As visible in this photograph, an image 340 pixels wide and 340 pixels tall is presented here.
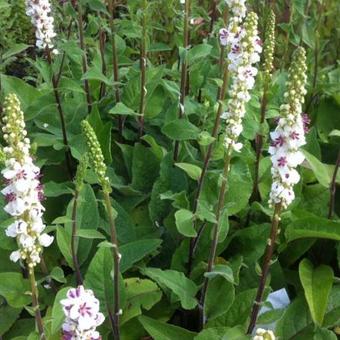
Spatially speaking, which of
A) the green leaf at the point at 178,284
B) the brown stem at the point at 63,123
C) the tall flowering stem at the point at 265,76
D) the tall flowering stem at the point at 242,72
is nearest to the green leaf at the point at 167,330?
the green leaf at the point at 178,284

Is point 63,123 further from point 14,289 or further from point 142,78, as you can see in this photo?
point 14,289

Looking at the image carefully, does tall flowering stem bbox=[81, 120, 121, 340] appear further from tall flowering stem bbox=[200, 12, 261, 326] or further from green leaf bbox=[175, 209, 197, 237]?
tall flowering stem bbox=[200, 12, 261, 326]

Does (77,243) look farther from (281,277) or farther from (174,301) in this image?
(281,277)

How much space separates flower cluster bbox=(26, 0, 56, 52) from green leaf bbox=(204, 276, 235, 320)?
1650 millimetres

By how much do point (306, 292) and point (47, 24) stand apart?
6.69 ft

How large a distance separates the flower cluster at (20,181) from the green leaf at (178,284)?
961 mm

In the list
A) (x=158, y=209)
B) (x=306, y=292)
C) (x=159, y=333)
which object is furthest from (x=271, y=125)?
(x=159, y=333)

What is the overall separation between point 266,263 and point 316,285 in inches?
30.9

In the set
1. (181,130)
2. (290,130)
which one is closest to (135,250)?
(181,130)

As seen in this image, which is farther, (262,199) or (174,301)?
(262,199)

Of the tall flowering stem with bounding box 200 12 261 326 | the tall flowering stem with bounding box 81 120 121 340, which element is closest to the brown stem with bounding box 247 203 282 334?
the tall flowering stem with bounding box 200 12 261 326

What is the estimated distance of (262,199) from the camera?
157 inches

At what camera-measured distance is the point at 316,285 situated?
11.6ft

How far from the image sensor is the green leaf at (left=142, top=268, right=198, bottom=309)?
128 inches
